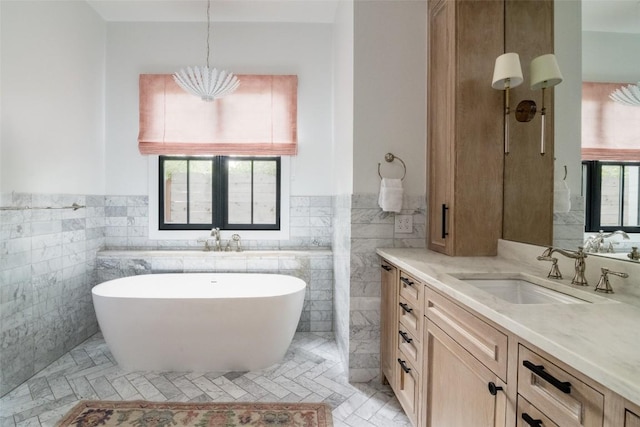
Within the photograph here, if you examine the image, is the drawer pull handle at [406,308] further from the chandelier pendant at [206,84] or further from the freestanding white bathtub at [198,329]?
the chandelier pendant at [206,84]

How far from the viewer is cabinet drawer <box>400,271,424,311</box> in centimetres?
150

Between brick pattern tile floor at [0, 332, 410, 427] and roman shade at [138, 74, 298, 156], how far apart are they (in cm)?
188

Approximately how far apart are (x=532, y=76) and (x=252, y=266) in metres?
2.43

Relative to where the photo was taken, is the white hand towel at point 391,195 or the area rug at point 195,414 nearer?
the area rug at point 195,414

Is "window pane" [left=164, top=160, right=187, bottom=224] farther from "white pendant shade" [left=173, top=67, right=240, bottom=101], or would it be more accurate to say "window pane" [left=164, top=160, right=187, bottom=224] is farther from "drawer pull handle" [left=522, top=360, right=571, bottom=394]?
"drawer pull handle" [left=522, top=360, right=571, bottom=394]

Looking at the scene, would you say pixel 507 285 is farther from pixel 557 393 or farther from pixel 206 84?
pixel 206 84

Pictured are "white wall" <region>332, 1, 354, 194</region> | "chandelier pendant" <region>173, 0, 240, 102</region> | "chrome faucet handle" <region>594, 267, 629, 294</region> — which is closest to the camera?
"chrome faucet handle" <region>594, 267, 629, 294</region>

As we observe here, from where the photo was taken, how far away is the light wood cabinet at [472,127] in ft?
5.83

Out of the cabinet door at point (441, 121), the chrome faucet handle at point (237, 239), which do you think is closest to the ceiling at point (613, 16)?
the cabinet door at point (441, 121)

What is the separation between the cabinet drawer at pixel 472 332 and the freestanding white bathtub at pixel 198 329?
1.13 m

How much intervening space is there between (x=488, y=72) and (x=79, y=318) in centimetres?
357

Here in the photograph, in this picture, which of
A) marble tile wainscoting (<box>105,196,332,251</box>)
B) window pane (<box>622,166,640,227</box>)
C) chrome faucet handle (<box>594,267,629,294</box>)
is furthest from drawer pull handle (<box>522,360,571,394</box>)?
marble tile wainscoting (<box>105,196,332,251</box>)

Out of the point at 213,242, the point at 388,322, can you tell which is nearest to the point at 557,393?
the point at 388,322

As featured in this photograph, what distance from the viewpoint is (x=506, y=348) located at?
903mm
